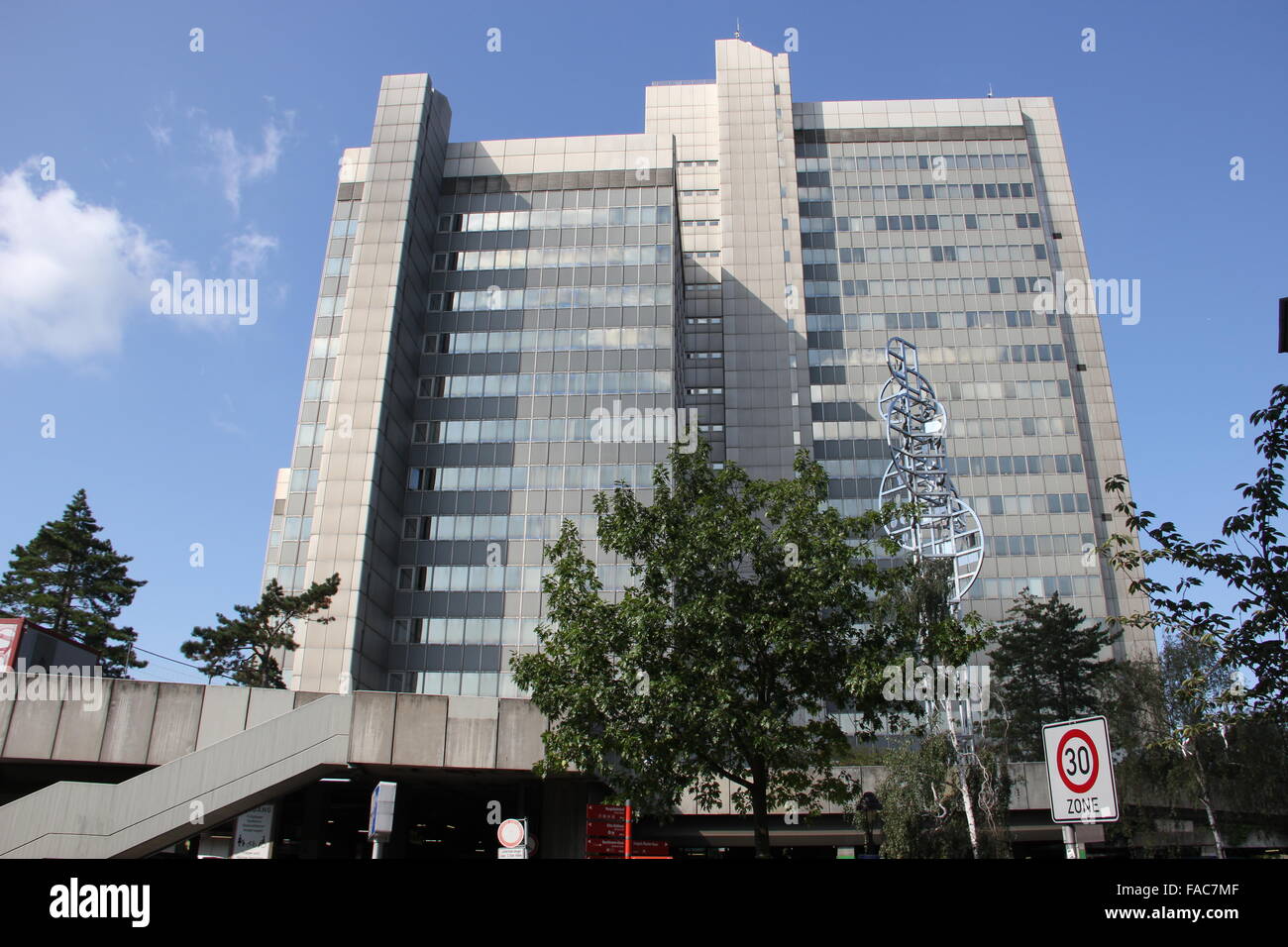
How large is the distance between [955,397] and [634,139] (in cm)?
4498

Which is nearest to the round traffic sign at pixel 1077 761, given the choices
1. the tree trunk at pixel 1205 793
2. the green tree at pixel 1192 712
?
the green tree at pixel 1192 712

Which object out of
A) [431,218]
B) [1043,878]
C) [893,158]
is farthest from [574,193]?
[1043,878]

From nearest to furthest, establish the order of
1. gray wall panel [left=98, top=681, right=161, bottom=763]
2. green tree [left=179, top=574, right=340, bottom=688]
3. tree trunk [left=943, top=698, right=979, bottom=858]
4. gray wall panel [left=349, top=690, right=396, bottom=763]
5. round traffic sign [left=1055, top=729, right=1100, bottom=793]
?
1. round traffic sign [left=1055, top=729, right=1100, bottom=793]
2. gray wall panel [left=349, top=690, right=396, bottom=763]
3. gray wall panel [left=98, top=681, right=161, bottom=763]
4. tree trunk [left=943, top=698, right=979, bottom=858]
5. green tree [left=179, top=574, right=340, bottom=688]

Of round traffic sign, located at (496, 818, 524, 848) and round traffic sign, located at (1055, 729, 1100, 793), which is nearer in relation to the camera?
round traffic sign, located at (1055, 729, 1100, 793)

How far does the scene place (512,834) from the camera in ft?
58.1

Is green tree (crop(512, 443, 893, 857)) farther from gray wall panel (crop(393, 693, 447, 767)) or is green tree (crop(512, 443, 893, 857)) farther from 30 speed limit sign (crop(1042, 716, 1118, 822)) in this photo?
30 speed limit sign (crop(1042, 716, 1118, 822))

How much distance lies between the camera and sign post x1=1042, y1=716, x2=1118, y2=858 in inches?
256

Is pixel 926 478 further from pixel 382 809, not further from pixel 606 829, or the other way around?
pixel 382 809

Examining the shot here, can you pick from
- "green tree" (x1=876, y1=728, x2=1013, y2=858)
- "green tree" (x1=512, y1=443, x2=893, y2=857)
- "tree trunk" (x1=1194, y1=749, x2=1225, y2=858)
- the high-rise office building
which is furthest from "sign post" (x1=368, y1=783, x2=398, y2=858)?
the high-rise office building

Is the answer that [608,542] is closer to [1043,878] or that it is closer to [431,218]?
[1043,878]

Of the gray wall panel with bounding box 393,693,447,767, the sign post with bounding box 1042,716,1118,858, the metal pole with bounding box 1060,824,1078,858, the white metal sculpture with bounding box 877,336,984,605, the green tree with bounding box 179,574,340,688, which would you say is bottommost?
the metal pole with bounding box 1060,824,1078,858

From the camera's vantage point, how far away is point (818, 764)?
21.2 m

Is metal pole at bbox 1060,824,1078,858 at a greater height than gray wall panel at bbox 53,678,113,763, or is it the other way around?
gray wall panel at bbox 53,678,113,763

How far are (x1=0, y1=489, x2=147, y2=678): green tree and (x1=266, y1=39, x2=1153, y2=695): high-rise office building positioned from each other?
12006 millimetres
